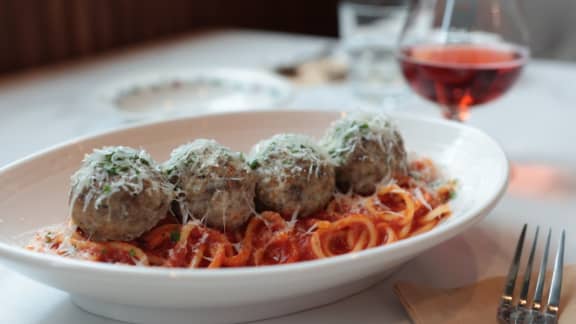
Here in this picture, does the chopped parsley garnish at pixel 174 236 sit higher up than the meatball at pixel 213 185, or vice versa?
the meatball at pixel 213 185

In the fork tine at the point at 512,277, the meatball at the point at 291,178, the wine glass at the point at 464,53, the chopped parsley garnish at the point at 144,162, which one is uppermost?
the wine glass at the point at 464,53

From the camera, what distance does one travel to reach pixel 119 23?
4105 mm

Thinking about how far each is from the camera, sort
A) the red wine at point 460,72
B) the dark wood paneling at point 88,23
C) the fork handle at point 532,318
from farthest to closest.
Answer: the dark wood paneling at point 88,23 < the red wine at point 460,72 < the fork handle at point 532,318

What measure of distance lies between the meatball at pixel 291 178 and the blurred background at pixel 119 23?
189cm

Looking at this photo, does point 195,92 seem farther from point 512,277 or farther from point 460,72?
point 512,277

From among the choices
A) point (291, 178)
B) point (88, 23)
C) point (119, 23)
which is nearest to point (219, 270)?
point (291, 178)

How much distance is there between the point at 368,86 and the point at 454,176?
51.1 inches

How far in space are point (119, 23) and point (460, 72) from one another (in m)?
2.85

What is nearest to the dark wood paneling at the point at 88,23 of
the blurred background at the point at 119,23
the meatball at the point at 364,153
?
the blurred background at the point at 119,23

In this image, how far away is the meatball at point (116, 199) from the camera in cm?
111

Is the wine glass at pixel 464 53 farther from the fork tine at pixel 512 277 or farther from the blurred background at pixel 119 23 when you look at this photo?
the blurred background at pixel 119 23

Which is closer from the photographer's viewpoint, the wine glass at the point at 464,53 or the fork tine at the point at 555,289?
the fork tine at the point at 555,289

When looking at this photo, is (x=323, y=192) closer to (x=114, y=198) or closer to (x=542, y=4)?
(x=114, y=198)

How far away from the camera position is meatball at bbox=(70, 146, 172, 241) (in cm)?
111
